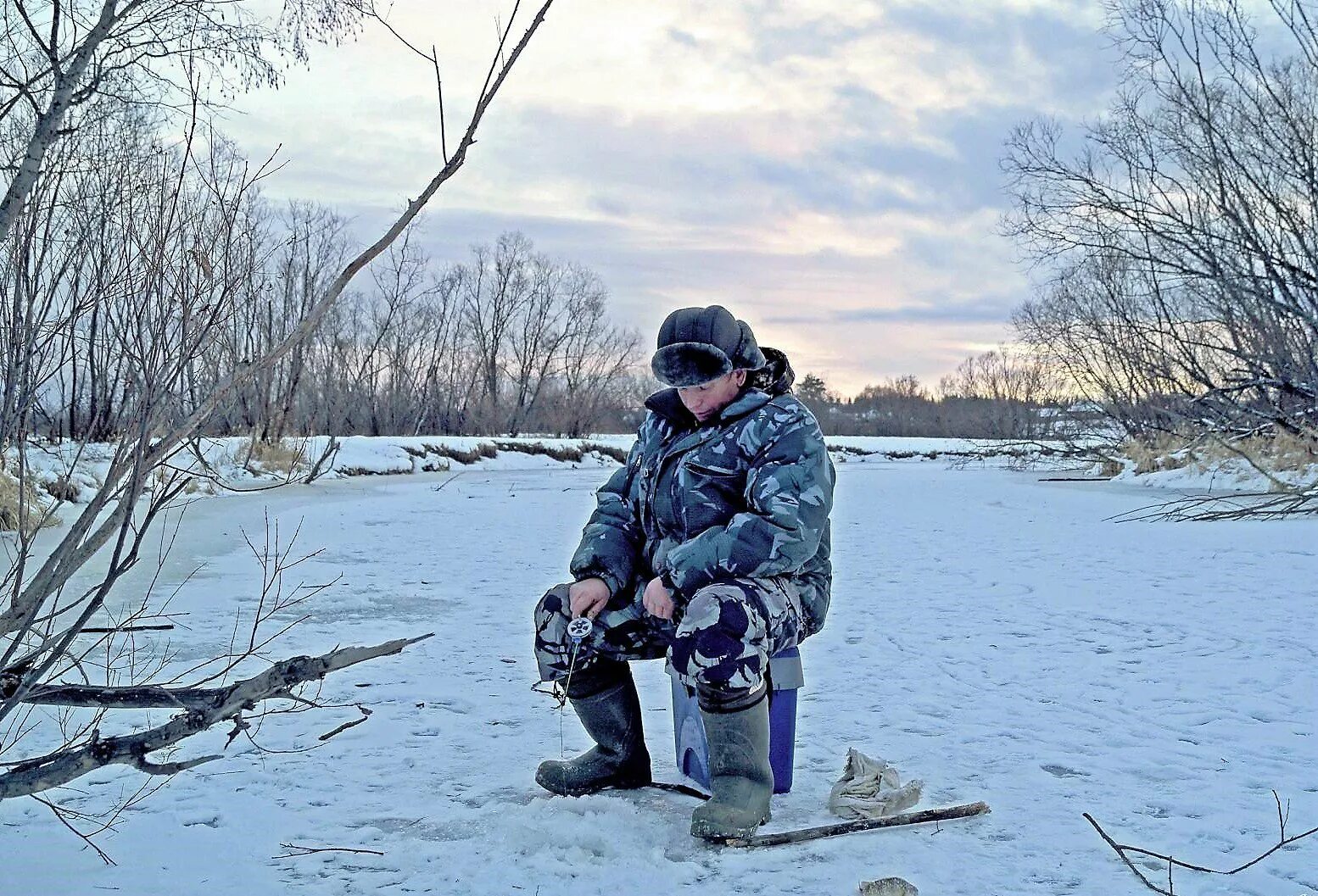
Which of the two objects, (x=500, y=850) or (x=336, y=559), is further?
(x=336, y=559)

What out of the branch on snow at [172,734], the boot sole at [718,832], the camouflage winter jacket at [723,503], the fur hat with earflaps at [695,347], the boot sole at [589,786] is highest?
the fur hat with earflaps at [695,347]

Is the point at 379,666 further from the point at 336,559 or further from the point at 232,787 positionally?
the point at 336,559

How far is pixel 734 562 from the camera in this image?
239 centimetres

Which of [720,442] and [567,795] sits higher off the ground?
[720,442]

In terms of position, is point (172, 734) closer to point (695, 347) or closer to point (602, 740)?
point (602, 740)

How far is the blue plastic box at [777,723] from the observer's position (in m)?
2.62

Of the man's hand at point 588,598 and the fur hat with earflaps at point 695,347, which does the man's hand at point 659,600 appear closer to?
the man's hand at point 588,598

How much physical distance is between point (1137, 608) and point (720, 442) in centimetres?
379

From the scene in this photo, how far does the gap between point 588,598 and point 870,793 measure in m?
0.85

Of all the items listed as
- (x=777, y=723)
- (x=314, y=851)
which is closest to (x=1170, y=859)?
(x=777, y=723)

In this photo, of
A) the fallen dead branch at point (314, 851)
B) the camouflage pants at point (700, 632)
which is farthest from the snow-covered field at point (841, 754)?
the camouflage pants at point (700, 632)

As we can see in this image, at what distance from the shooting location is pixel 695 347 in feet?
8.48

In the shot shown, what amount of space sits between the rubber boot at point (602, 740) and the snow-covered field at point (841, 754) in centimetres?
8

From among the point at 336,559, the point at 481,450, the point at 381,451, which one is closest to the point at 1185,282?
the point at 336,559
